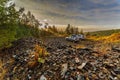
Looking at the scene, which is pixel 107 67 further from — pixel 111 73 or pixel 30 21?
pixel 30 21

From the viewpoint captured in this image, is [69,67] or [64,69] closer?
[64,69]

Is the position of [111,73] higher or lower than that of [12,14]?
lower

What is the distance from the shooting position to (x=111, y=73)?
17.3m

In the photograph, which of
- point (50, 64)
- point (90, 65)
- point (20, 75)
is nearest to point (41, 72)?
point (50, 64)

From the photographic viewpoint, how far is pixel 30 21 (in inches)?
6816

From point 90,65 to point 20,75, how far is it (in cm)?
607

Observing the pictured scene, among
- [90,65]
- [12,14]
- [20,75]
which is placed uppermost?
[12,14]

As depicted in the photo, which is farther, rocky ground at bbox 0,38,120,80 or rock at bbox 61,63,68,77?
rock at bbox 61,63,68,77

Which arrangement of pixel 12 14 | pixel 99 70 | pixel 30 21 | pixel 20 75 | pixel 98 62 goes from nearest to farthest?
pixel 99 70 < pixel 98 62 < pixel 20 75 < pixel 12 14 < pixel 30 21

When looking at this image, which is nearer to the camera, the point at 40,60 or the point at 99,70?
the point at 99,70

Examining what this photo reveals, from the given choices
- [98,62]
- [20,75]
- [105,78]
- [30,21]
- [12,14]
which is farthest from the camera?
[30,21]

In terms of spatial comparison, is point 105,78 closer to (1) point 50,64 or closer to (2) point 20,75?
(1) point 50,64

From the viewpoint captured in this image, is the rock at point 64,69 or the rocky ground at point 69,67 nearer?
the rocky ground at point 69,67

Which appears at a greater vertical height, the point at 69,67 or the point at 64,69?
the point at 69,67
